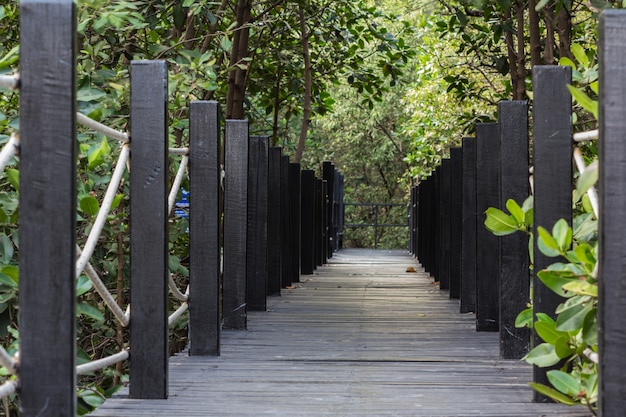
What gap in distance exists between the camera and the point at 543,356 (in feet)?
7.93

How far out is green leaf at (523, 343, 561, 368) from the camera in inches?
93.4

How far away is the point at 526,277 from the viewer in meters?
3.71

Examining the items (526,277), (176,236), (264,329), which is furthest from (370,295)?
(526,277)

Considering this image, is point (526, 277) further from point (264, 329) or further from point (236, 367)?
point (264, 329)

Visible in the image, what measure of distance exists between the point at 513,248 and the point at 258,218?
75.6 inches

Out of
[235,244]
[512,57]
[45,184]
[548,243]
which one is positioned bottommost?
[235,244]

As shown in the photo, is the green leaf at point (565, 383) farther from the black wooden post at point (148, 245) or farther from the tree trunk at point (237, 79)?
the tree trunk at point (237, 79)

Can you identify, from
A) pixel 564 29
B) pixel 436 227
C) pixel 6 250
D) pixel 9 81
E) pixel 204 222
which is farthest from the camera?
pixel 436 227

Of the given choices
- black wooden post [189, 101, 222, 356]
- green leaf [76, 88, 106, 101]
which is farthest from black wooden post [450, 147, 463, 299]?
green leaf [76, 88, 106, 101]

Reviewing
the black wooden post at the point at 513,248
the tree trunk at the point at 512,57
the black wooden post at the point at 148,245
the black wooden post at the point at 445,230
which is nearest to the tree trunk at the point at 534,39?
the tree trunk at the point at 512,57

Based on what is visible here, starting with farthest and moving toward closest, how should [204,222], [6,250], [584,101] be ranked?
1. [204,222]
2. [6,250]
3. [584,101]

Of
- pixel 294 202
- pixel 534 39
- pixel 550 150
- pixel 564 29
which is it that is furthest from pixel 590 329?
pixel 294 202

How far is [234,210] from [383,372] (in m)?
1.48

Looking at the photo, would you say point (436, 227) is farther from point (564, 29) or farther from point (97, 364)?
point (97, 364)
